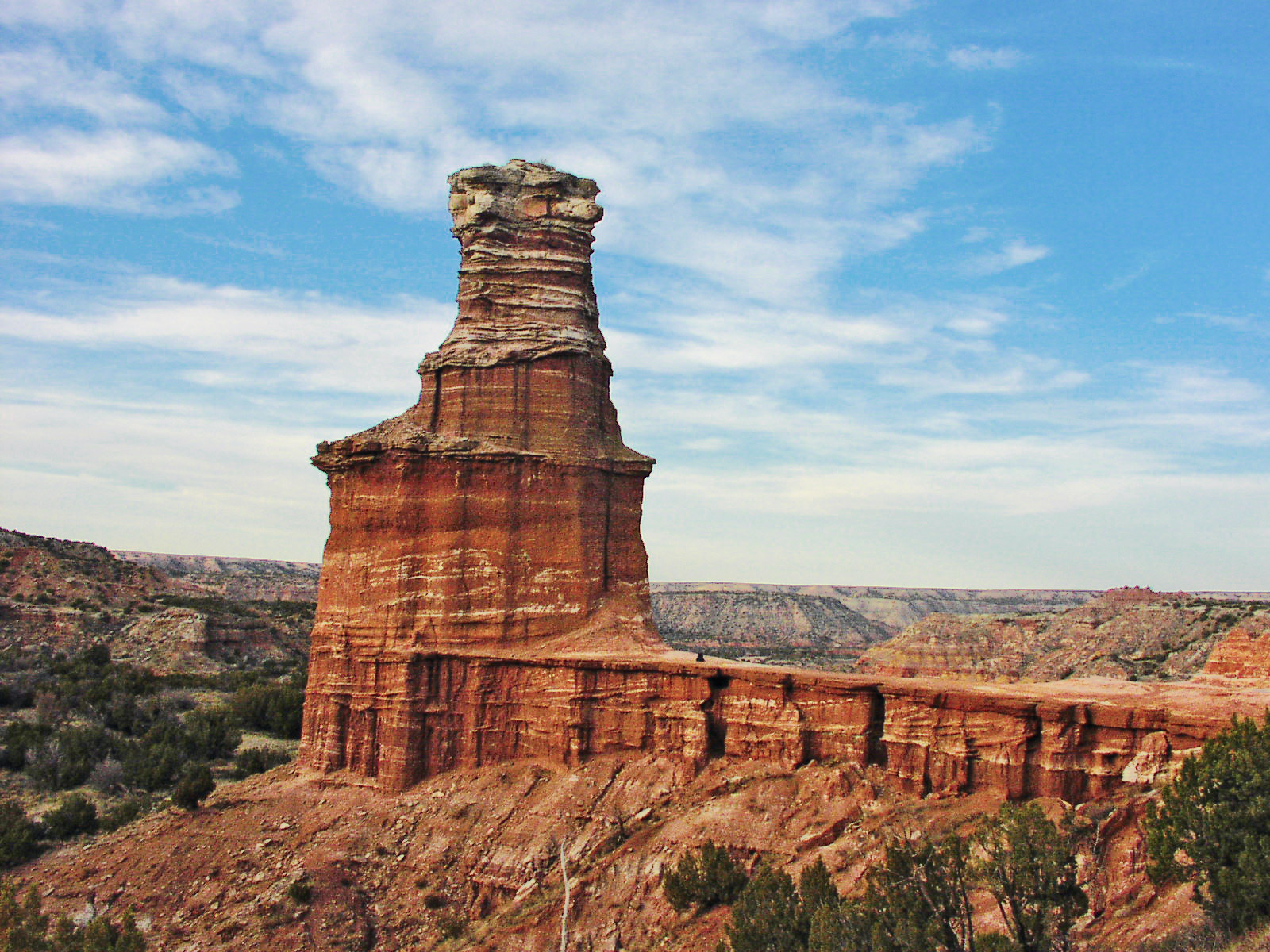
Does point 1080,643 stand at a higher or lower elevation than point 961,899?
higher

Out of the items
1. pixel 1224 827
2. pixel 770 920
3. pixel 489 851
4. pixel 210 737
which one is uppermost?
pixel 1224 827

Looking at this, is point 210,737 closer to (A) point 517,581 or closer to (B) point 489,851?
(A) point 517,581

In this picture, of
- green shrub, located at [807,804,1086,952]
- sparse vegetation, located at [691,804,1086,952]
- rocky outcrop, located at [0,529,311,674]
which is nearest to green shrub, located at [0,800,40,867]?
sparse vegetation, located at [691,804,1086,952]

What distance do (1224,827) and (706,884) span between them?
10154 millimetres

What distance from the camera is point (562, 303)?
29828mm

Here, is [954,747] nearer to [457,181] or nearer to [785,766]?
[785,766]

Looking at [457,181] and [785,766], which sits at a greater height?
[457,181]

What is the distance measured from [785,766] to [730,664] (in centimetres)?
320

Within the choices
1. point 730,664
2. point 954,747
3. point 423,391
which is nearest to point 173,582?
point 423,391

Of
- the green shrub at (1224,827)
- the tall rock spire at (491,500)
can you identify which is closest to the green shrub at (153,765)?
the tall rock spire at (491,500)

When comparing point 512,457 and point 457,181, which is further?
point 457,181

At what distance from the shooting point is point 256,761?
38125mm

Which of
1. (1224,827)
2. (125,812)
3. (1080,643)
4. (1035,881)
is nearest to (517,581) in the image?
(1035,881)

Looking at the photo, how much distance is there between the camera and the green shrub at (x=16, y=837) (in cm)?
2830
